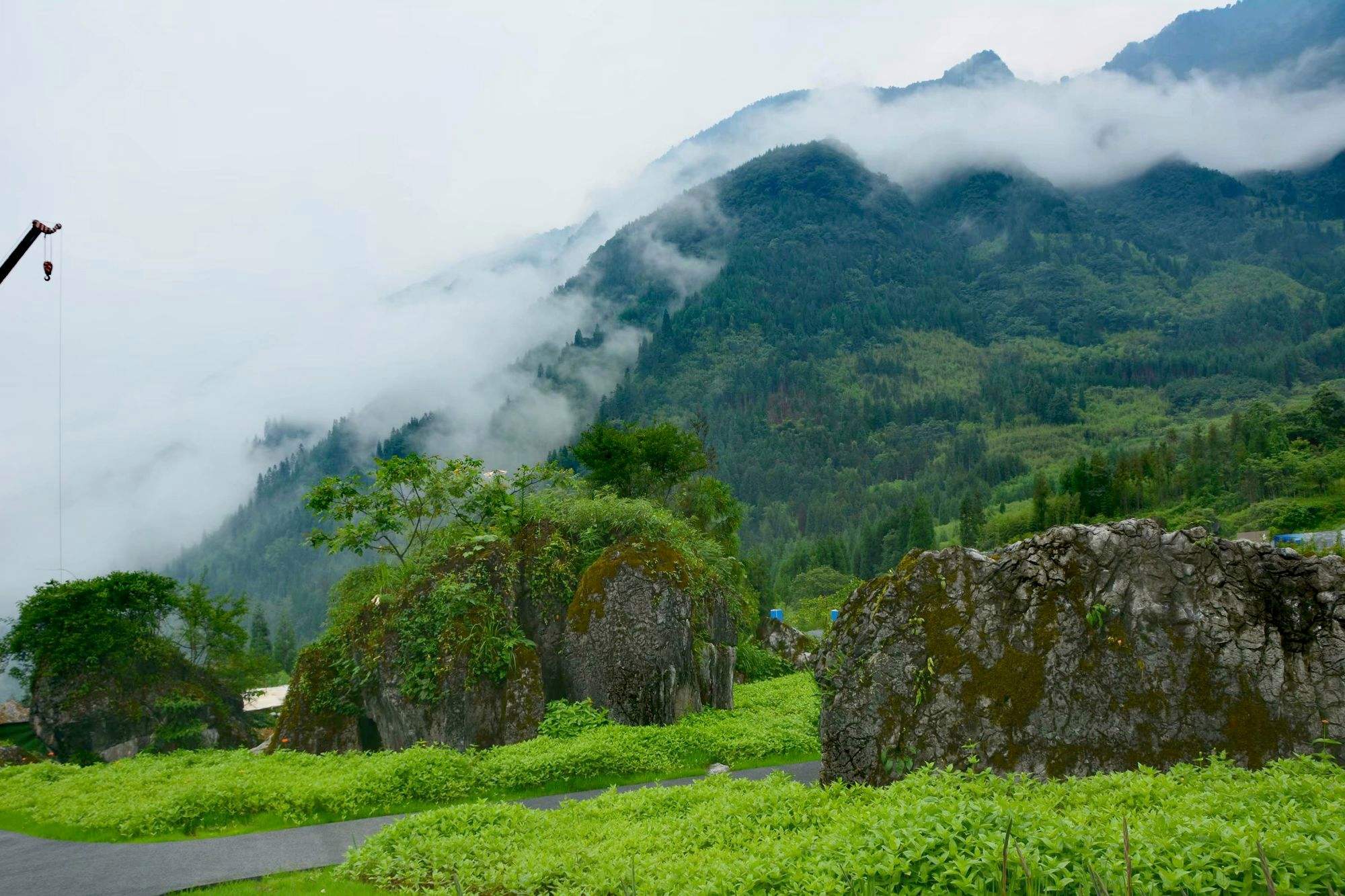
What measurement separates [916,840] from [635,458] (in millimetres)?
29394

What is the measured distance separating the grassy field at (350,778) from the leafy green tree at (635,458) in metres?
15.8

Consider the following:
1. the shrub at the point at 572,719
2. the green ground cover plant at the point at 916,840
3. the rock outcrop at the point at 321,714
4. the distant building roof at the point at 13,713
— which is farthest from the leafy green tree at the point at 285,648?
the green ground cover plant at the point at 916,840

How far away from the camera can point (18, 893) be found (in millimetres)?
10250

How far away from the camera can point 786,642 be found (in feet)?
129

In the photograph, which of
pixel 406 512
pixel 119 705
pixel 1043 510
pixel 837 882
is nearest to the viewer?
pixel 837 882

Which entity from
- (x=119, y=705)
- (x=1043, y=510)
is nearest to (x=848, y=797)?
(x=119, y=705)

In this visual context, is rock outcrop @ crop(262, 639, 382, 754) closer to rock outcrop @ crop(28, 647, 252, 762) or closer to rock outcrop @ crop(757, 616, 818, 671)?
rock outcrop @ crop(28, 647, 252, 762)

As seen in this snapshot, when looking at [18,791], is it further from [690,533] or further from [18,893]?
[690,533]

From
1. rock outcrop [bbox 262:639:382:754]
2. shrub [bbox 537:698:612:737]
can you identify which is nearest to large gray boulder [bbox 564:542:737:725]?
shrub [bbox 537:698:612:737]

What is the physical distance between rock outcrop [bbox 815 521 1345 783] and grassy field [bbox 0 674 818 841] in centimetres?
620

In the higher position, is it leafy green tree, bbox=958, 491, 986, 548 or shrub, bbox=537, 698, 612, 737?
shrub, bbox=537, 698, 612, 737

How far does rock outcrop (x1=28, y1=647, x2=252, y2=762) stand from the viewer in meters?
26.0

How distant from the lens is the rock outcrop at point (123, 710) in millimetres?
25984

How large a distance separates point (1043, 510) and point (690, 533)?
70238 mm
